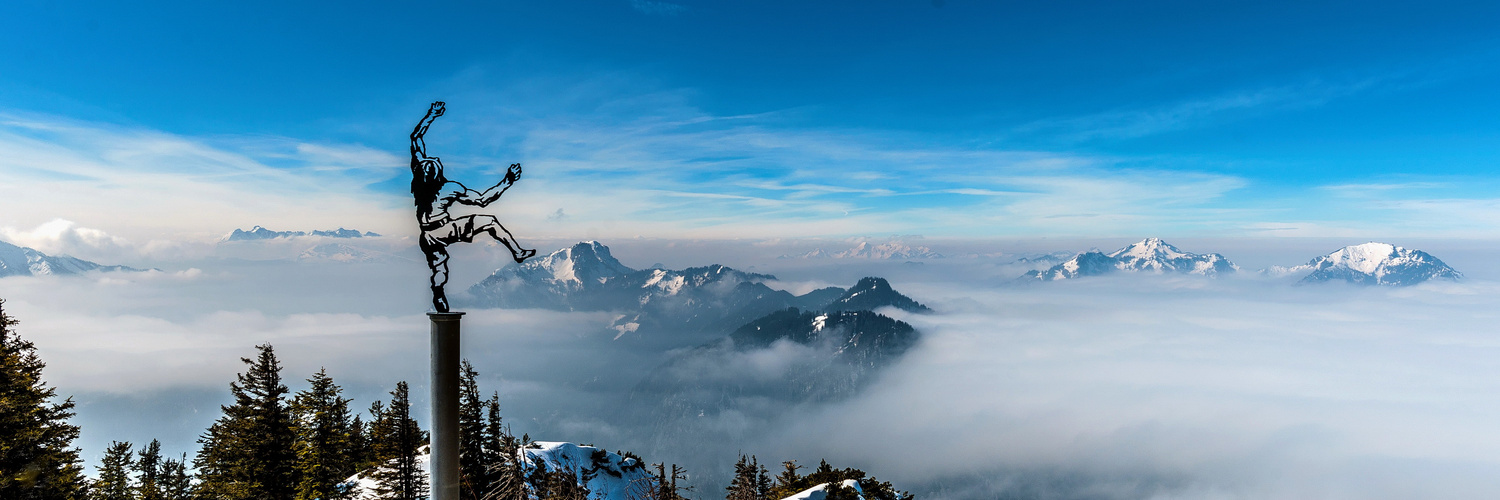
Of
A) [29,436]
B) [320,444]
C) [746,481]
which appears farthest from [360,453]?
[746,481]

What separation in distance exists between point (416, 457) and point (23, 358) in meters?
19.9

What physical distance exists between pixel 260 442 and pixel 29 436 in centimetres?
846

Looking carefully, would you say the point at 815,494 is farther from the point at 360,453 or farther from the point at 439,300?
the point at 439,300

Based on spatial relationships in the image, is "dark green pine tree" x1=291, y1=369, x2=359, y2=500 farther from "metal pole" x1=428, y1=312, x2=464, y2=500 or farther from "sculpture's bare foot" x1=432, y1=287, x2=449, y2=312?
"sculpture's bare foot" x1=432, y1=287, x2=449, y2=312

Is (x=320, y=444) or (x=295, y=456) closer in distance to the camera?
(x=295, y=456)

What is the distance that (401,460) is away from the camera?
3553 cm

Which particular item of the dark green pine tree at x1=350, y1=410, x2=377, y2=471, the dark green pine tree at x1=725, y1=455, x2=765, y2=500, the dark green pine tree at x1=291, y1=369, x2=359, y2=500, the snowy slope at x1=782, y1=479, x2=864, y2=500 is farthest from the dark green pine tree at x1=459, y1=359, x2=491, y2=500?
the snowy slope at x1=782, y1=479, x2=864, y2=500

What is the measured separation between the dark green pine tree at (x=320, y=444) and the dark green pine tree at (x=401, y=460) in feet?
6.78

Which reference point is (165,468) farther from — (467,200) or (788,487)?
(467,200)

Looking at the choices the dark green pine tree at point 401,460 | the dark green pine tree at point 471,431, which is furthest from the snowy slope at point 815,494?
the dark green pine tree at point 401,460

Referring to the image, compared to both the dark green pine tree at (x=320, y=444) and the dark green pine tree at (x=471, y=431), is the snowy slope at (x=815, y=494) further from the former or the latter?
the dark green pine tree at (x=320, y=444)

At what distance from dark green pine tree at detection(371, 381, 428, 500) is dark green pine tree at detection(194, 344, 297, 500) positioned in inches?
252

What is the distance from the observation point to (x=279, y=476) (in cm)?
2891

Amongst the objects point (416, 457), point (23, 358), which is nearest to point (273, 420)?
point (23, 358)
